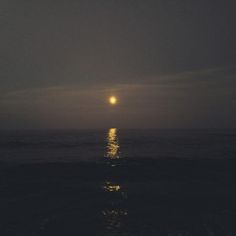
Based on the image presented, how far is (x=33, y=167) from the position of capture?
103 ft

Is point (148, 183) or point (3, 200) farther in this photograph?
point (148, 183)

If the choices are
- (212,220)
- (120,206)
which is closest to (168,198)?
(120,206)

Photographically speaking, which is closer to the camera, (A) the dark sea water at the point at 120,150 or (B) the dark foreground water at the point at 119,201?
(B) the dark foreground water at the point at 119,201

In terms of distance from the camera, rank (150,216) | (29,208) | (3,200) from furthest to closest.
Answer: (3,200)
(29,208)
(150,216)

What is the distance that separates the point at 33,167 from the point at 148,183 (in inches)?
585

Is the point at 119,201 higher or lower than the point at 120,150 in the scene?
higher

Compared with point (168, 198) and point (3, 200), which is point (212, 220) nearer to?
point (168, 198)

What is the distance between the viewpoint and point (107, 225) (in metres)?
12.7

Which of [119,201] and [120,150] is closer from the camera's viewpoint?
[119,201]

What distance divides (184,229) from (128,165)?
2089 cm

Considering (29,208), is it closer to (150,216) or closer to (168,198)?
(150,216)

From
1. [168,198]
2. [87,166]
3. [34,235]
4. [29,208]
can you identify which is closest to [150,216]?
[168,198]

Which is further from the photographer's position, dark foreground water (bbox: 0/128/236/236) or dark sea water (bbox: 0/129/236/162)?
dark sea water (bbox: 0/129/236/162)

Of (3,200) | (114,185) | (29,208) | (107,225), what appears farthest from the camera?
(114,185)
